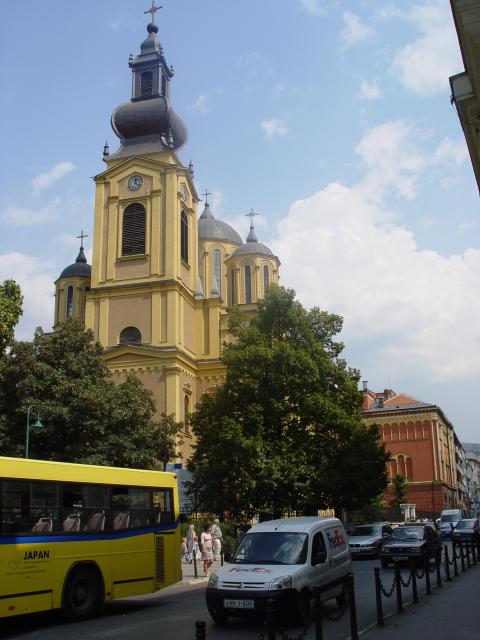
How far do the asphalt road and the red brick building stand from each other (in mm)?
62320

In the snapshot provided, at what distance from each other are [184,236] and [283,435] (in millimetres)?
23966

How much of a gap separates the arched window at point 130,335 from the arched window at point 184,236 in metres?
6.40

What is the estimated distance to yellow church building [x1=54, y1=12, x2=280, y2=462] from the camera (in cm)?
4316

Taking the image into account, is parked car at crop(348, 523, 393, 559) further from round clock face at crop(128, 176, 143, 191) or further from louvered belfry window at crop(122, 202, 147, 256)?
round clock face at crop(128, 176, 143, 191)

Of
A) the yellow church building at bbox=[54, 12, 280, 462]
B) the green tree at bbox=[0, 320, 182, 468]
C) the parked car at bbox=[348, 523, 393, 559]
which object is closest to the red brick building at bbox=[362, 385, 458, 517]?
the yellow church building at bbox=[54, 12, 280, 462]

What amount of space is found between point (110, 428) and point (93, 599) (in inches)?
682

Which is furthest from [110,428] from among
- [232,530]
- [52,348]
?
[232,530]

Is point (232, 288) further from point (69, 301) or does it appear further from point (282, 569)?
point (282, 569)

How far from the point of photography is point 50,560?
12562mm

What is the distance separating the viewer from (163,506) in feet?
51.4

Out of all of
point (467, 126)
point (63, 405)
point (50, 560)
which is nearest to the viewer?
point (467, 126)

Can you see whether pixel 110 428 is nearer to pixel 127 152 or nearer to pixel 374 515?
pixel 127 152

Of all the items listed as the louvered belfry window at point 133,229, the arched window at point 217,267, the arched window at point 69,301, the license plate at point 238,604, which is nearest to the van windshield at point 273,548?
→ the license plate at point 238,604

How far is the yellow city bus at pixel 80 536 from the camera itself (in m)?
12.0
